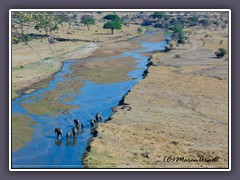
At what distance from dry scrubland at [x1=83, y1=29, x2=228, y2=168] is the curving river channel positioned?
1.35 metres

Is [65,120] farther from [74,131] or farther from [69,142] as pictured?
[69,142]

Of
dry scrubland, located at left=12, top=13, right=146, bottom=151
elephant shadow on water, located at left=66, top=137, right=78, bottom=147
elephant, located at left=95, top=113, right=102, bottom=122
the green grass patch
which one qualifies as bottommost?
elephant shadow on water, located at left=66, top=137, right=78, bottom=147

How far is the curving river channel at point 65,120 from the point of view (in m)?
25.6

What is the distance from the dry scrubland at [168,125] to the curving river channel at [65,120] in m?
1.35

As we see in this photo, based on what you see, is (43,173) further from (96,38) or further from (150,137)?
(96,38)

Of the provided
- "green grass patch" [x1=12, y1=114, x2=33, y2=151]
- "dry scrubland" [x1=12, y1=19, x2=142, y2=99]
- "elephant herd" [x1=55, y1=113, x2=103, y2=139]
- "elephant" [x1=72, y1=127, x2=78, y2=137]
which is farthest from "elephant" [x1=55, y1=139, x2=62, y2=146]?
"dry scrubland" [x1=12, y1=19, x2=142, y2=99]

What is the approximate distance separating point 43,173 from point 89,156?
6338mm

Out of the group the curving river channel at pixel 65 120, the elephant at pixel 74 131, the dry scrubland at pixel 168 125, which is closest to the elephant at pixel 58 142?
the curving river channel at pixel 65 120

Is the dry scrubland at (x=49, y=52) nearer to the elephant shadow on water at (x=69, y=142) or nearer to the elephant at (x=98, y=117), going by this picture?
the elephant at (x=98, y=117)

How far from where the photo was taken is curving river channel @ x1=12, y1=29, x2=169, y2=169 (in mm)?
25609

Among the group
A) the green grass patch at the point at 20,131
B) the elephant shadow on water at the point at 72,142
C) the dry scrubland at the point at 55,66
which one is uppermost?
the dry scrubland at the point at 55,66

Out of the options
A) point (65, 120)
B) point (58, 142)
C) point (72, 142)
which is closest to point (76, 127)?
point (72, 142)

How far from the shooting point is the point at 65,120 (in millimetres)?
33781

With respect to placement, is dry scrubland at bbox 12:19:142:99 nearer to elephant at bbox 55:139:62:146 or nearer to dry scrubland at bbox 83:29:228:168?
elephant at bbox 55:139:62:146
